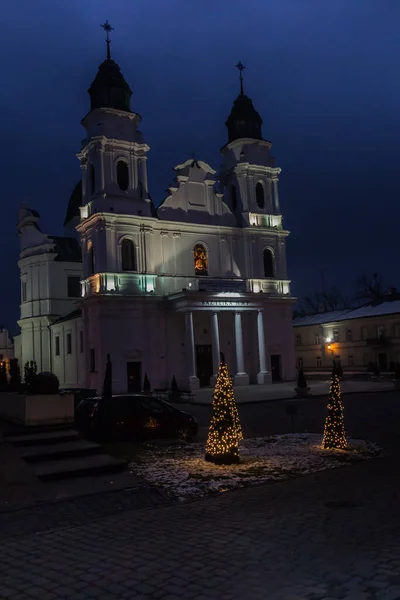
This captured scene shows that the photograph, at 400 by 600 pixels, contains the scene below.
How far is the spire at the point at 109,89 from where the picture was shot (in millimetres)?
42219

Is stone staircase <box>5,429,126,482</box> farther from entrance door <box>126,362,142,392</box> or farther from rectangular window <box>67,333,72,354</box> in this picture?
rectangular window <box>67,333,72,354</box>

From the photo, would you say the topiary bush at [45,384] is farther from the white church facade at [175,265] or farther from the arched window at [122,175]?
the arched window at [122,175]

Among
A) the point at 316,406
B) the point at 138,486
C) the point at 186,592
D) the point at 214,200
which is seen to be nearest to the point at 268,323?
the point at 214,200

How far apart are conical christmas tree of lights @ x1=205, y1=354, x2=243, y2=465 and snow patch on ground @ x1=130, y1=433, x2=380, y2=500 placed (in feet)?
0.75

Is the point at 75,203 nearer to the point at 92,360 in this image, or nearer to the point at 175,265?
the point at 175,265

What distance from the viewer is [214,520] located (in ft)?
24.6

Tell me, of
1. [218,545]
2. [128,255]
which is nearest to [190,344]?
[128,255]

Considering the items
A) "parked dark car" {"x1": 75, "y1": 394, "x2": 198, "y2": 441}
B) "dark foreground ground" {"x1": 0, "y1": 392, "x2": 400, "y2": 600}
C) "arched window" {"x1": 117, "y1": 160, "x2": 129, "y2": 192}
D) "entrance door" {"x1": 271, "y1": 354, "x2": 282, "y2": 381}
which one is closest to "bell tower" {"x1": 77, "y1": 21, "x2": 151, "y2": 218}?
"arched window" {"x1": 117, "y1": 160, "x2": 129, "y2": 192}

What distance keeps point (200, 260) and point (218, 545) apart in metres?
38.5

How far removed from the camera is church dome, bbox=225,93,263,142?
1900 inches

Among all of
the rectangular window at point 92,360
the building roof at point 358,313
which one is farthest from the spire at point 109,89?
the building roof at point 358,313

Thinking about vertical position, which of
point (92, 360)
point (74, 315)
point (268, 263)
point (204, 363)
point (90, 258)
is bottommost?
point (204, 363)

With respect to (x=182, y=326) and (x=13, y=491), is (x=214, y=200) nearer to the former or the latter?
(x=182, y=326)

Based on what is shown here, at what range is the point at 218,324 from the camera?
4359 cm
